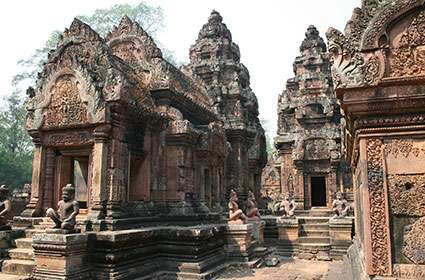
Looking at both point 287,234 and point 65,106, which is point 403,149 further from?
point 287,234

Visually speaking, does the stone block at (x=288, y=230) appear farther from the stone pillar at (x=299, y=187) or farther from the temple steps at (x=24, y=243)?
the temple steps at (x=24, y=243)

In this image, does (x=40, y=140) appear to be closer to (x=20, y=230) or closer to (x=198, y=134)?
(x=20, y=230)

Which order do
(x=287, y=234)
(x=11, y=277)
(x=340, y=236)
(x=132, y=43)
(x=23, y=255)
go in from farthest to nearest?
1. (x=287, y=234)
2. (x=132, y=43)
3. (x=340, y=236)
4. (x=23, y=255)
5. (x=11, y=277)

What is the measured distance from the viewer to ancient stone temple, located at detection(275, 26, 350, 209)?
1903cm

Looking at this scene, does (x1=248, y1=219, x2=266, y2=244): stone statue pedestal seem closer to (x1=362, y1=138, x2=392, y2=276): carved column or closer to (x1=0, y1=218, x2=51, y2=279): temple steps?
(x1=0, y1=218, x2=51, y2=279): temple steps

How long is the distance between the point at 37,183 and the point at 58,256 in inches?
135

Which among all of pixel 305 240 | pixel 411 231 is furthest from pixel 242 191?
pixel 411 231

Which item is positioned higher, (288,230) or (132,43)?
(132,43)

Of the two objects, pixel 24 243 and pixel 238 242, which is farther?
pixel 238 242

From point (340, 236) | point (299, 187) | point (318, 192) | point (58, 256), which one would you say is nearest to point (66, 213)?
point (58, 256)

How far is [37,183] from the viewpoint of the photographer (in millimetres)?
9695

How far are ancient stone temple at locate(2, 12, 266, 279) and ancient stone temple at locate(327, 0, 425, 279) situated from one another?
17.9 ft

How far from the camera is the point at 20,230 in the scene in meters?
9.20

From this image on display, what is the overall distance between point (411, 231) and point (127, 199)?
7452mm
